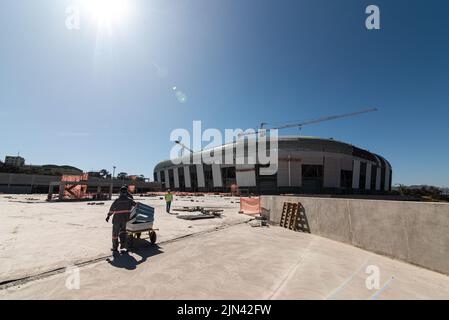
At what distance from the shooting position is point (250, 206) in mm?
18766

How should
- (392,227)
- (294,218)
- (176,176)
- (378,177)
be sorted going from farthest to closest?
(176,176) < (378,177) < (294,218) < (392,227)

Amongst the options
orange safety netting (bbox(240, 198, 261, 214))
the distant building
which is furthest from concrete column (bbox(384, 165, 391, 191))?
the distant building

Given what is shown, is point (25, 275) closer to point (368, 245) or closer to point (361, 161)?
point (368, 245)

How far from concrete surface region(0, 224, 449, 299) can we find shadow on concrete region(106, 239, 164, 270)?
0.08 ft

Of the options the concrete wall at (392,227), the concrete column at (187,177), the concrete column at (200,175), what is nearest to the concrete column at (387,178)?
the concrete column at (200,175)

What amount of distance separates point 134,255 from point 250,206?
42.4ft

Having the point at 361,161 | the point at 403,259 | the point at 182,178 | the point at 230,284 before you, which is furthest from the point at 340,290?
the point at 182,178

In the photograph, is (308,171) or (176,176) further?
(176,176)

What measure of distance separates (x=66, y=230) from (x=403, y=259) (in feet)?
41.6

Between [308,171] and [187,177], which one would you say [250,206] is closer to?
[308,171]

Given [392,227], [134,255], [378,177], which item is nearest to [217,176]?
[378,177]

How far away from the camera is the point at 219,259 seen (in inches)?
258

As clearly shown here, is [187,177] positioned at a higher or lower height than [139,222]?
higher
